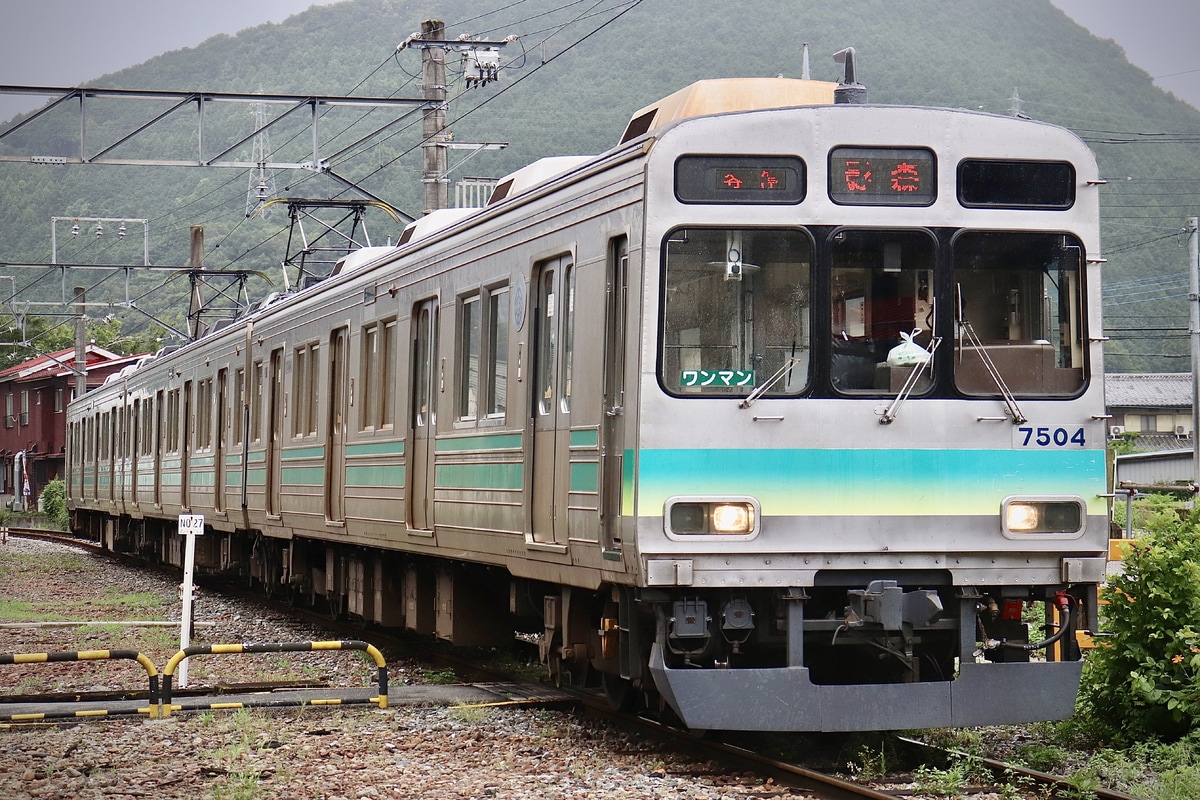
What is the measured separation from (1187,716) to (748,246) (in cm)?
309

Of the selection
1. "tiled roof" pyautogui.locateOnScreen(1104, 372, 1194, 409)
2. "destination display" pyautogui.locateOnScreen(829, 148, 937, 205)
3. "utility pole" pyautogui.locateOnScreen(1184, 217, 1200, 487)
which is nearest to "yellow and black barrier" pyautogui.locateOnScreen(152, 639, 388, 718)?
"destination display" pyautogui.locateOnScreen(829, 148, 937, 205)

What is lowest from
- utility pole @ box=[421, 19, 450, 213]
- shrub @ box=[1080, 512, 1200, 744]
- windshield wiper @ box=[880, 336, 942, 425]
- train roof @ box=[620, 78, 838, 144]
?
shrub @ box=[1080, 512, 1200, 744]

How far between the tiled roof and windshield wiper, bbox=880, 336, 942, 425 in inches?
2113

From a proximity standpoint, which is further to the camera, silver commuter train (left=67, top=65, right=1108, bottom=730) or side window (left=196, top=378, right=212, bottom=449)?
side window (left=196, top=378, right=212, bottom=449)

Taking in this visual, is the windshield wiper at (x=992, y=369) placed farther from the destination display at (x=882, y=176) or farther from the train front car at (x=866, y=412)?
the destination display at (x=882, y=176)

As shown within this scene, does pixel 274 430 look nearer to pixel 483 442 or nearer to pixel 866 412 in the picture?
pixel 483 442

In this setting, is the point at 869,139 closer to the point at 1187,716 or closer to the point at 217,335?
the point at 1187,716

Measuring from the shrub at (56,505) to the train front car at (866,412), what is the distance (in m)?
41.1

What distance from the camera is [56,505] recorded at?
47.3 meters

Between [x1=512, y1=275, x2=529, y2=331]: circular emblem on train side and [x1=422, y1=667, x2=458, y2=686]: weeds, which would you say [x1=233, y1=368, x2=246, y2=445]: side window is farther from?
[x1=512, y1=275, x2=529, y2=331]: circular emblem on train side

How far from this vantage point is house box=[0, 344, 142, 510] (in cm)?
6016

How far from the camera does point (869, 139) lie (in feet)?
24.0

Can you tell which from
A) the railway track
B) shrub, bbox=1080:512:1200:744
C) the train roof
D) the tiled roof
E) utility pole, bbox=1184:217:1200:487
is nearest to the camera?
the railway track

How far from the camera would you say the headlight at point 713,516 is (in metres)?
→ 6.96
